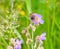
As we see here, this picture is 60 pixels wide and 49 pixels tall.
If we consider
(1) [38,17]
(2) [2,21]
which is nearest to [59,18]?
(2) [2,21]

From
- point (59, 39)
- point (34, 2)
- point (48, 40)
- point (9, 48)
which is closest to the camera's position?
point (9, 48)

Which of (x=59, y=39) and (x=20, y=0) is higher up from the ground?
(x=20, y=0)

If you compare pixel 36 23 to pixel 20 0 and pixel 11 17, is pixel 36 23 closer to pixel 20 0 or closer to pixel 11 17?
pixel 11 17

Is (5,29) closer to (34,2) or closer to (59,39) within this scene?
(59,39)

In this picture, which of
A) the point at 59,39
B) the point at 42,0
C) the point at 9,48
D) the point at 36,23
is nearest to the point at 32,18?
Answer: the point at 36,23

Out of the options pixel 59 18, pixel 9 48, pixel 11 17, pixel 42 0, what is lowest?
pixel 9 48

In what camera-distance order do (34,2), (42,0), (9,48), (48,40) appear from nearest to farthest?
(9,48) → (48,40) → (42,0) → (34,2)

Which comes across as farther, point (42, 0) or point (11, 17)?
point (42, 0)
